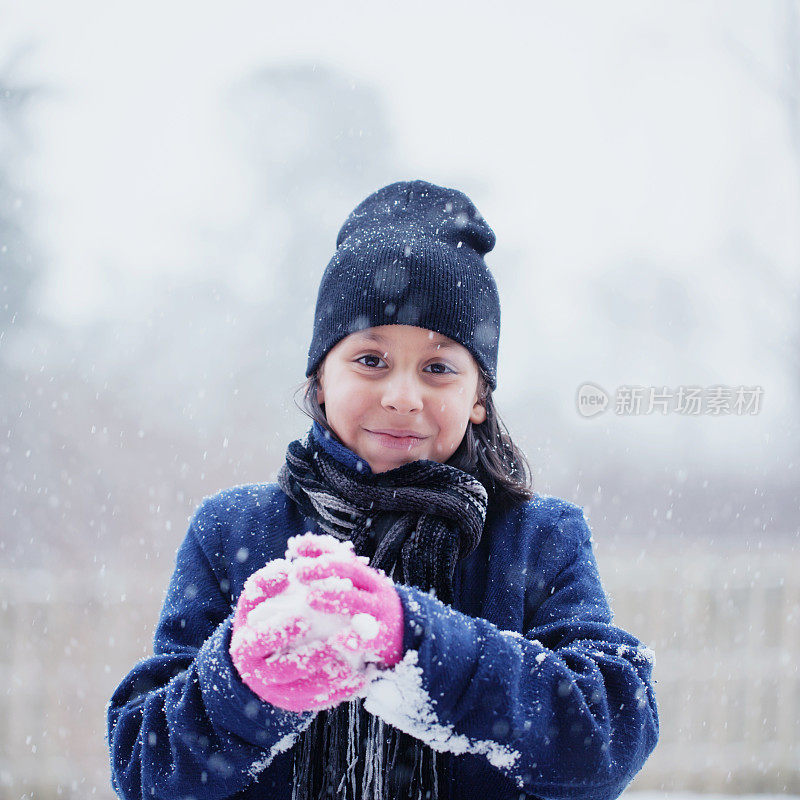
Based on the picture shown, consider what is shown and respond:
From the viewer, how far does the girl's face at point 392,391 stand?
1.16 meters

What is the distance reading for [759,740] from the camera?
3850 millimetres

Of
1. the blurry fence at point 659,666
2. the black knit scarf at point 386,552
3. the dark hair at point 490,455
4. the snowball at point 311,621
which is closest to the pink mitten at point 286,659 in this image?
the snowball at point 311,621

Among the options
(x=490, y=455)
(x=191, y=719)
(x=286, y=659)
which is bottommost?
(x=191, y=719)

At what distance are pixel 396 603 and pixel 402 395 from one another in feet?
1.15

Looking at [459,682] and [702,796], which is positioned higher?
[459,682]

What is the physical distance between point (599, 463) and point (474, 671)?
21.4 ft

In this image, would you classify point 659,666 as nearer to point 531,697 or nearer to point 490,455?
point 490,455

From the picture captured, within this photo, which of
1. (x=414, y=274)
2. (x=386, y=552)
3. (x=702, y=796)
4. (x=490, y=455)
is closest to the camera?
(x=386, y=552)

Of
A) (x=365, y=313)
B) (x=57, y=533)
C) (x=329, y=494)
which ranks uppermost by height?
(x=365, y=313)

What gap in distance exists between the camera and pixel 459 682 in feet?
2.89

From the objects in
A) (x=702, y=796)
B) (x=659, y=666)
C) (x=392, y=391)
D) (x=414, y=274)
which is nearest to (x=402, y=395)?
(x=392, y=391)

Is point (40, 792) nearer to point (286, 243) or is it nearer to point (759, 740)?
point (759, 740)

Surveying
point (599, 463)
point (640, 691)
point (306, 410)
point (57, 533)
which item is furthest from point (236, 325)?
point (640, 691)

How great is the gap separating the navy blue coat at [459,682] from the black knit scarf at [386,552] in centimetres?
5
